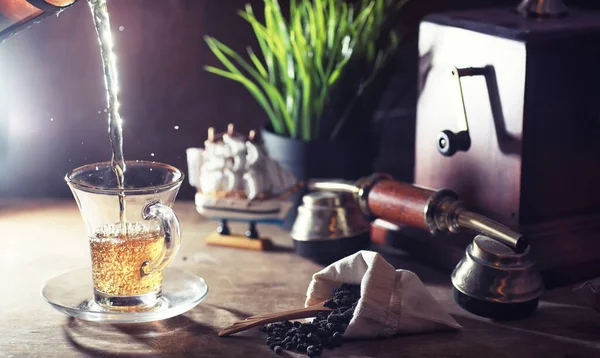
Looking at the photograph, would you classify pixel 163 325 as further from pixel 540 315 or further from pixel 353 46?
pixel 353 46

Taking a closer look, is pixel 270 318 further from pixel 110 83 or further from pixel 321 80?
pixel 321 80

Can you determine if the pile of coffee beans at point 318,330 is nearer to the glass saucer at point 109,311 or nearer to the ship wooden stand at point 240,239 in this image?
the glass saucer at point 109,311

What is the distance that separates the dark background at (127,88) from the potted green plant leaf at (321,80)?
0.35ft

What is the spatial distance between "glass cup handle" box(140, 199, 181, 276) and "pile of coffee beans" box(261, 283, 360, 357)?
158mm

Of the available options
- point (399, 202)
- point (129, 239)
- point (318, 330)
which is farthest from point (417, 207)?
point (129, 239)

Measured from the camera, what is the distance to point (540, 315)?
1.30 metres

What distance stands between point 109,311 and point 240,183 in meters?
0.38

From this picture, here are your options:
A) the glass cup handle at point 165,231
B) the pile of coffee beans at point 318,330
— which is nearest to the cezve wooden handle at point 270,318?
the pile of coffee beans at point 318,330

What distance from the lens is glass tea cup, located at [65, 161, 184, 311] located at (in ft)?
4.03

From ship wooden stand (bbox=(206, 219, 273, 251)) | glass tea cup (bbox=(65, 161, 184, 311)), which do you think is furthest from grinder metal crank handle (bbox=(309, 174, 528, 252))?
glass tea cup (bbox=(65, 161, 184, 311))

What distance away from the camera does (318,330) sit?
120 cm

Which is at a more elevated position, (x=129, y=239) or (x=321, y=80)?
(x=321, y=80)

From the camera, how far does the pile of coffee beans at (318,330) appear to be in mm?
1169

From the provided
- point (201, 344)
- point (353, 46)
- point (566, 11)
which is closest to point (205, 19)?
point (353, 46)
